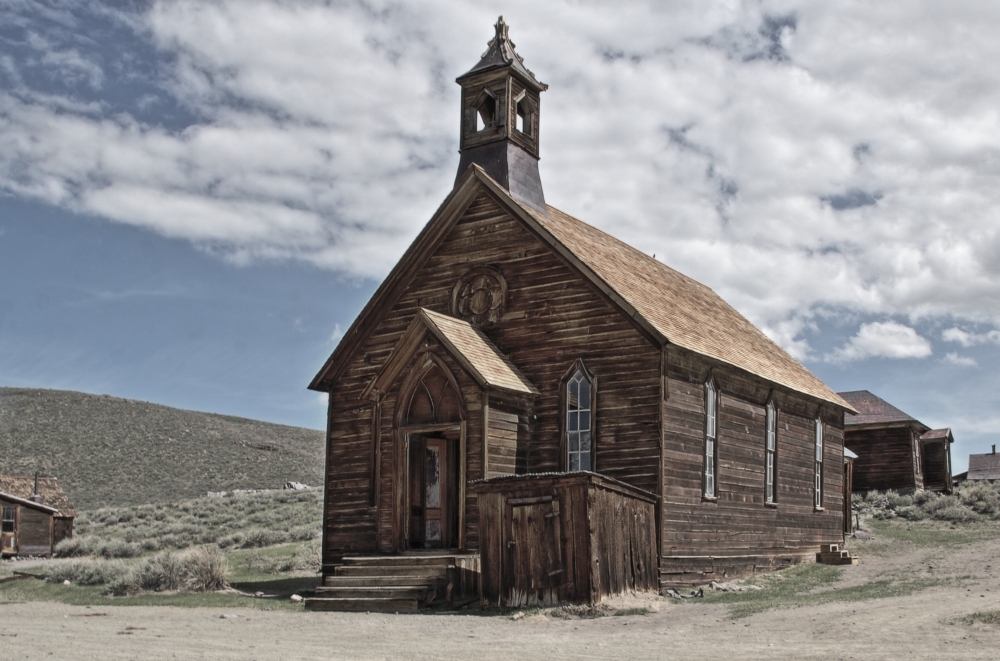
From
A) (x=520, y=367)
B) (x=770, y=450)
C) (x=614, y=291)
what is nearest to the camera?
(x=614, y=291)

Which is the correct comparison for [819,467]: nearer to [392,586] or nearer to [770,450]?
[770,450]

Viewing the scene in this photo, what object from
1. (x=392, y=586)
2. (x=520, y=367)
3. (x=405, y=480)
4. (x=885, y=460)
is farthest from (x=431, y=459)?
(x=885, y=460)

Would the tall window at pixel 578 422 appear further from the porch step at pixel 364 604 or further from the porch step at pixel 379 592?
the porch step at pixel 364 604

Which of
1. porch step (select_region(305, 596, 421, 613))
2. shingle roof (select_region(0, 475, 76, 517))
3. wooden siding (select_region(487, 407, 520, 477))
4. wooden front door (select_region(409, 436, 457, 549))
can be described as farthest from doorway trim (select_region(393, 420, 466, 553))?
shingle roof (select_region(0, 475, 76, 517))

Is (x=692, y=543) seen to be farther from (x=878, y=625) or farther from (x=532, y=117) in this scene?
(x=532, y=117)

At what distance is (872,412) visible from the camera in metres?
44.6

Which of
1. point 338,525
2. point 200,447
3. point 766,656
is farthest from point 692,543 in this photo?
point 200,447

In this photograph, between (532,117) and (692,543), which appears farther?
(532,117)

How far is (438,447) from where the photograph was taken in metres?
20.6

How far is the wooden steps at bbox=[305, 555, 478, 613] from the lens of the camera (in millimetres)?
16812

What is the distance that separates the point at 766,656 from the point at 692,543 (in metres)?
9.10

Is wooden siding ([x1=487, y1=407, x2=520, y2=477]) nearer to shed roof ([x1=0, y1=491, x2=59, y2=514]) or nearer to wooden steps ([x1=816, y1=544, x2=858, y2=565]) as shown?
wooden steps ([x1=816, y1=544, x2=858, y2=565])

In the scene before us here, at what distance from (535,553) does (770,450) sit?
8691 millimetres

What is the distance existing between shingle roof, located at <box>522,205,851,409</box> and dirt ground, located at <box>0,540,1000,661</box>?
549 cm
